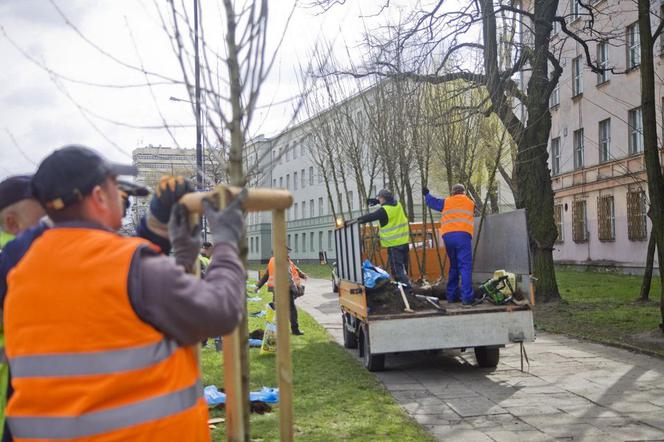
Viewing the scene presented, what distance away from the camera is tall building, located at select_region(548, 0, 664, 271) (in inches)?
1136

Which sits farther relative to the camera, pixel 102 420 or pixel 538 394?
pixel 538 394

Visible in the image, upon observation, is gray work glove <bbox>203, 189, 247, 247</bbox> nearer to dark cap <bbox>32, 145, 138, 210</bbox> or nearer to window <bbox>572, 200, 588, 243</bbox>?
dark cap <bbox>32, 145, 138, 210</bbox>

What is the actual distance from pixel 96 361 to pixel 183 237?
58cm

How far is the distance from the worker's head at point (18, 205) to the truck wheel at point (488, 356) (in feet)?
24.7

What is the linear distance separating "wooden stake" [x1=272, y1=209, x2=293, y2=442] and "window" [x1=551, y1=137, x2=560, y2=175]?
119 feet

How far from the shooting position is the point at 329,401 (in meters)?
8.04

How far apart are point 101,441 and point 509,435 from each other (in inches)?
196

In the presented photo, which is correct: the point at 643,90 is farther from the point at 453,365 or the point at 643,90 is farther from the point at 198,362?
the point at 198,362

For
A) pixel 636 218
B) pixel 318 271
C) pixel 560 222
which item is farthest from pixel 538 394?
pixel 318 271

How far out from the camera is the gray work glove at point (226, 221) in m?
2.45

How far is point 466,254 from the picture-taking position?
34.8 feet

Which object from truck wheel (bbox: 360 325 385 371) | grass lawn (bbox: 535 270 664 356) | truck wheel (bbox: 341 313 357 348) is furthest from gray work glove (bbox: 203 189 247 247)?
truck wheel (bbox: 341 313 357 348)

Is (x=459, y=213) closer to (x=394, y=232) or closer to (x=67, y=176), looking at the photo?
(x=394, y=232)

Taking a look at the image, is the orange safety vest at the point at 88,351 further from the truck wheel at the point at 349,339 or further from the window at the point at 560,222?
the window at the point at 560,222
